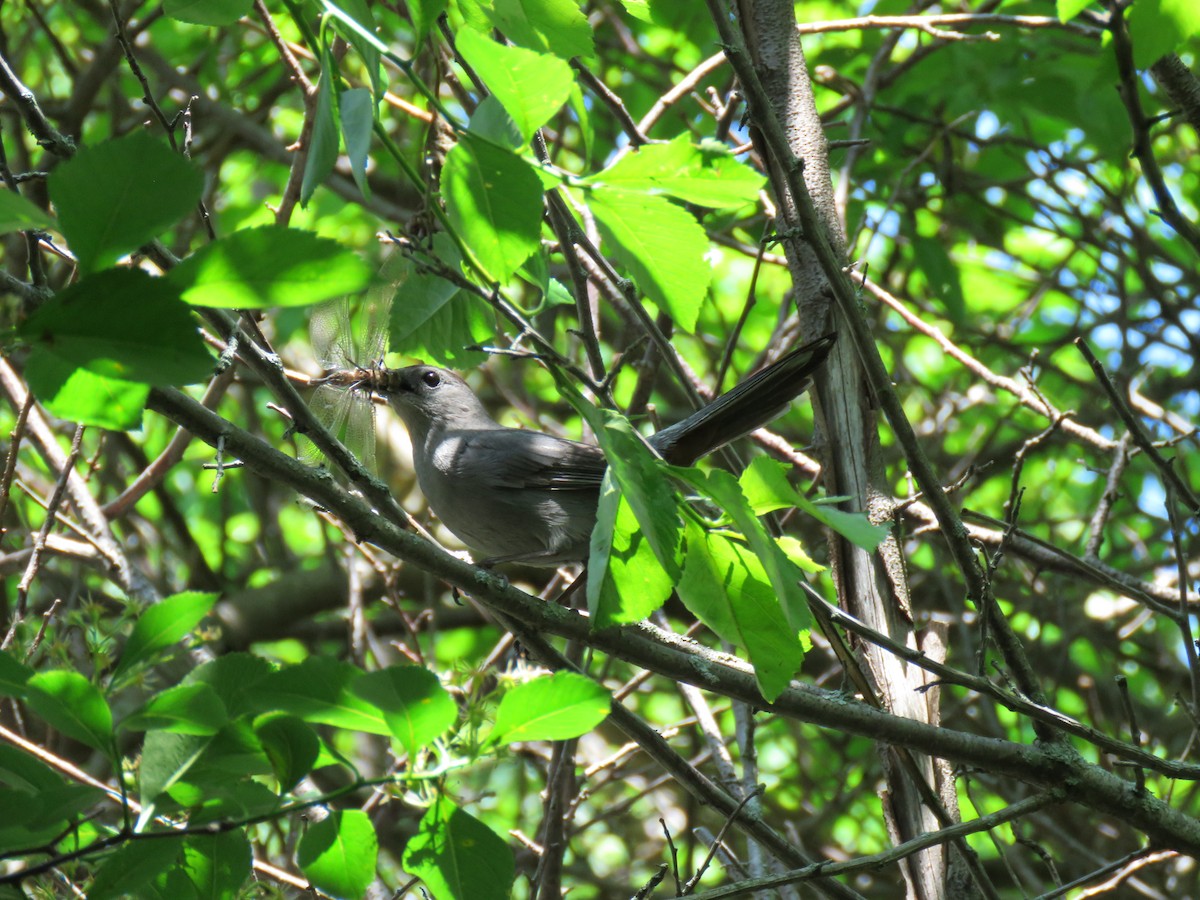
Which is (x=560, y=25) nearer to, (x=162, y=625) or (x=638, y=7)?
(x=638, y=7)

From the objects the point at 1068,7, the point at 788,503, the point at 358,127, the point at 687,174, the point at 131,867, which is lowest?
the point at 131,867

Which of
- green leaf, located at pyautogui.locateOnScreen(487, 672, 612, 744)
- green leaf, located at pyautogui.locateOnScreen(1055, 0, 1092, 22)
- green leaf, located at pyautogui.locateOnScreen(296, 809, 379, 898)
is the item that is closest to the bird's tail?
green leaf, located at pyautogui.locateOnScreen(1055, 0, 1092, 22)

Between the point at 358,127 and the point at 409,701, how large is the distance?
0.76 m

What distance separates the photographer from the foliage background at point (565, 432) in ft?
4.77

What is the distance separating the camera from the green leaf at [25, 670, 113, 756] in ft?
4.54

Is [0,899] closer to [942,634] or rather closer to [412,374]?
[942,634]

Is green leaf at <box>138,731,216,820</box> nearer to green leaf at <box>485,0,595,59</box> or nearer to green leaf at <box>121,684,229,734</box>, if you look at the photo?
green leaf at <box>121,684,229,734</box>

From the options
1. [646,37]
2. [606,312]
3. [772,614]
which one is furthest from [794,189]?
[646,37]

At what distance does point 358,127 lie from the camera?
5.05 feet

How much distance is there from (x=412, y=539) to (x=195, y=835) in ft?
2.52

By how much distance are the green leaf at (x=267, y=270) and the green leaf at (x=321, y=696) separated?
0.46 meters

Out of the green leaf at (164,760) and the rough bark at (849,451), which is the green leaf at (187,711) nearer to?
the green leaf at (164,760)

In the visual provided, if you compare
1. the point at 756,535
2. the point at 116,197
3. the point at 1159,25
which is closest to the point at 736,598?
the point at 756,535

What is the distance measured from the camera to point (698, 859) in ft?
22.5
